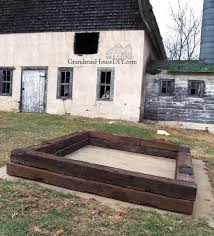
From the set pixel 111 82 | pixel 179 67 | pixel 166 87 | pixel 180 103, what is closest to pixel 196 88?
pixel 180 103

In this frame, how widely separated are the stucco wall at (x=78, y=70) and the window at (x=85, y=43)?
0.29 m

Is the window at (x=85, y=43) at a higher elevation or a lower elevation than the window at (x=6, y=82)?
higher

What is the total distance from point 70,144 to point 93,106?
391 inches

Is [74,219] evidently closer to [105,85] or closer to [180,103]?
[105,85]

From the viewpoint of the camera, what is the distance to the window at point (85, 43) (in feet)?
55.4

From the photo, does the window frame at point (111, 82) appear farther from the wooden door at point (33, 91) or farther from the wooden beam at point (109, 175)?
the wooden beam at point (109, 175)

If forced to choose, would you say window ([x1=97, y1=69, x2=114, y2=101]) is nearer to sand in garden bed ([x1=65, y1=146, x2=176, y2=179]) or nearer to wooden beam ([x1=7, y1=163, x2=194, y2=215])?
sand in garden bed ([x1=65, y1=146, x2=176, y2=179])

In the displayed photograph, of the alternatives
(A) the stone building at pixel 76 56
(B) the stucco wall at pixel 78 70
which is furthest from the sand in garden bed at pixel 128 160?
(A) the stone building at pixel 76 56

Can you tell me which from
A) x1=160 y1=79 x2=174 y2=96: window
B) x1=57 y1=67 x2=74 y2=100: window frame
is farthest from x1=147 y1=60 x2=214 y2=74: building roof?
x1=57 y1=67 x2=74 y2=100: window frame

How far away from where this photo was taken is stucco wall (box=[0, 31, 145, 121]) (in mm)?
15945

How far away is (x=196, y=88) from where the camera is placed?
1603cm

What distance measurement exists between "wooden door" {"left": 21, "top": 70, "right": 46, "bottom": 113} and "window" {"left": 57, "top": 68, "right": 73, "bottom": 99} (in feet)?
2.93

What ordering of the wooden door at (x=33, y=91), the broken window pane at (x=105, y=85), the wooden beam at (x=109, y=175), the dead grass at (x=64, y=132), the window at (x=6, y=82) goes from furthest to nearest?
the window at (x=6, y=82) → the wooden door at (x=33, y=91) → the broken window pane at (x=105, y=85) → the dead grass at (x=64, y=132) → the wooden beam at (x=109, y=175)

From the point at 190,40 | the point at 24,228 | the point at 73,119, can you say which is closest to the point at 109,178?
the point at 24,228
